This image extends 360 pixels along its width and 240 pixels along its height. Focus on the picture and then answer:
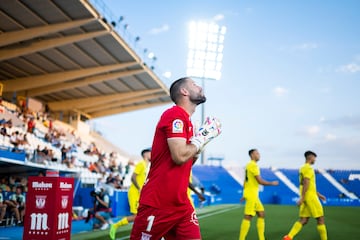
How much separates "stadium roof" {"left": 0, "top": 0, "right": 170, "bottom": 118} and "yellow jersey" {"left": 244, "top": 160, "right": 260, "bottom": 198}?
49.2 ft

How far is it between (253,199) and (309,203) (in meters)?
1.23

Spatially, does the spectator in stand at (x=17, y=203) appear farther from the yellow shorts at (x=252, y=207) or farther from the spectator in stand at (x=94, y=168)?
the spectator in stand at (x=94, y=168)

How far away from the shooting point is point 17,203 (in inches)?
609

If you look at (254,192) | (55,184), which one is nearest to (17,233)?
(55,184)

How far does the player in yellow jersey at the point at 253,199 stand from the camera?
9.57 m

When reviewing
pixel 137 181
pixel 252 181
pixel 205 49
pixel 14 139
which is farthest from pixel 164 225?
pixel 205 49

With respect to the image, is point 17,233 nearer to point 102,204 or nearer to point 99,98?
point 102,204

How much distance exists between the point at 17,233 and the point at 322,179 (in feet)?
121

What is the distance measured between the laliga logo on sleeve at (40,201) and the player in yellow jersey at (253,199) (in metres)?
4.43

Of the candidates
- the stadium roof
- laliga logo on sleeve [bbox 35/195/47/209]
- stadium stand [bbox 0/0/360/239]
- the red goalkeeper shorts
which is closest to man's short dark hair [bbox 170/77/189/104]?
the red goalkeeper shorts

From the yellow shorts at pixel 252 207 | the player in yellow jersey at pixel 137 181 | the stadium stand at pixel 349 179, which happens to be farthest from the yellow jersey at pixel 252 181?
the stadium stand at pixel 349 179

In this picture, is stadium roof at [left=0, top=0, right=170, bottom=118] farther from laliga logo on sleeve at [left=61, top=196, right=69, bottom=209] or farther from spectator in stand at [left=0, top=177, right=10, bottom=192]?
laliga logo on sleeve at [left=61, top=196, right=69, bottom=209]

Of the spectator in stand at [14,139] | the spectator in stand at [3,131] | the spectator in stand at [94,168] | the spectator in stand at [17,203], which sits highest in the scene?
the spectator in stand at [3,131]

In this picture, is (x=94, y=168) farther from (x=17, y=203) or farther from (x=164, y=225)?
(x=164, y=225)
